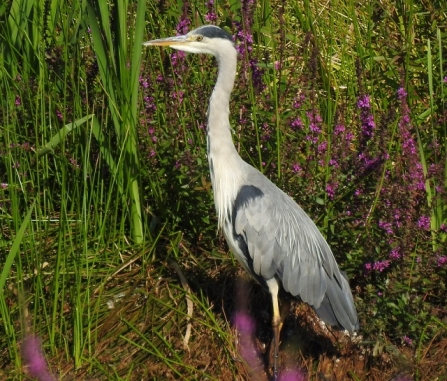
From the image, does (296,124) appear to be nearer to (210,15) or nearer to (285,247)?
(285,247)

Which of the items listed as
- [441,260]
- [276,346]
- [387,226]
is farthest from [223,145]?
[441,260]

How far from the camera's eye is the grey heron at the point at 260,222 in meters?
3.37

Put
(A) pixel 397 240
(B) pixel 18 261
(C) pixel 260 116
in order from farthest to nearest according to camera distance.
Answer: (C) pixel 260 116 < (A) pixel 397 240 < (B) pixel 18 261

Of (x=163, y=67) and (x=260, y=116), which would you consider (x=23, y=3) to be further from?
(x=260, y=116)

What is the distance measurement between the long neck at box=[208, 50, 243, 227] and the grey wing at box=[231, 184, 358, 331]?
0.19ft

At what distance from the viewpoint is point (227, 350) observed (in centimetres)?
333

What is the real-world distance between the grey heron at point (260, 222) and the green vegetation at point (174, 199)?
0.13 meters

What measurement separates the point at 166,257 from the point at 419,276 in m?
1.06

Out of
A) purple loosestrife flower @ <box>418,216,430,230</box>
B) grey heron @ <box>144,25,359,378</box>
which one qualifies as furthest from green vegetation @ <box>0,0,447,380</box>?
grey heron @ <box>144,25,359,378</box>

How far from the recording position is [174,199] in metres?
3.80

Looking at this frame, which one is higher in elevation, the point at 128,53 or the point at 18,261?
the point at 128,53

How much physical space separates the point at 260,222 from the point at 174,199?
54cm

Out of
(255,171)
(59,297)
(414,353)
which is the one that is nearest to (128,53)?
(255,171)

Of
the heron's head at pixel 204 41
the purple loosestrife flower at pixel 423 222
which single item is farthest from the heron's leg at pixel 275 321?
the heron's head at pixel 204 41
